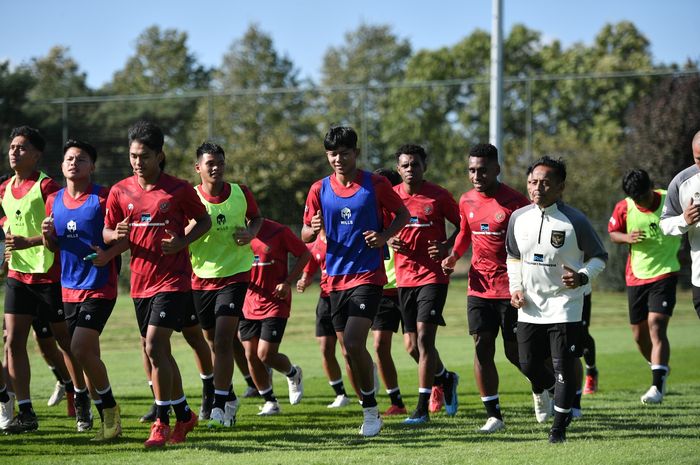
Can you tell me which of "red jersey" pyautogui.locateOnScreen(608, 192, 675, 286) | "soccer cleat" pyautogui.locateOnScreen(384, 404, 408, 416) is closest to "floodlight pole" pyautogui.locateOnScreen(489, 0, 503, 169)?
"red jersey" pyautogui.locateOnScreen(608, 192, 675, 286)

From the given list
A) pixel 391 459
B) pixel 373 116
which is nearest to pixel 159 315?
pixel 391 459

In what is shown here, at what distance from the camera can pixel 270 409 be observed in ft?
34.4

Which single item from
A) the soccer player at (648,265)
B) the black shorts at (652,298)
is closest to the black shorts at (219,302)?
the soccer player at (648,265)

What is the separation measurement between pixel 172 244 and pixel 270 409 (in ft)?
9.96

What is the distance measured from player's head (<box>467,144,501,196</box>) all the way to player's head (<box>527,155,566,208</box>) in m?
1.02

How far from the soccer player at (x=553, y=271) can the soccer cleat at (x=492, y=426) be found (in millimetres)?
877

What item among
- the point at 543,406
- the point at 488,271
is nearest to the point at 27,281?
the point at 488,271

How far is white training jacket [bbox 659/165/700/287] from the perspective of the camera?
8.50 m

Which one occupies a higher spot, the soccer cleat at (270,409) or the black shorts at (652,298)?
the black shorts at (652,298)

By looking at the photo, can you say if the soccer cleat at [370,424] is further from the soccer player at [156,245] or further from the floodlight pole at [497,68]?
the floodlight pole at [497,68]

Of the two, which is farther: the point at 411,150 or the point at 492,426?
the point at 411,150

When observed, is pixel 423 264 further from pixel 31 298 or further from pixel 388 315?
pixel 31 298

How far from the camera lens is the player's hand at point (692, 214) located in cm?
812

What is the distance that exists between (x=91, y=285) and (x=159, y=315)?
776 millimetres
